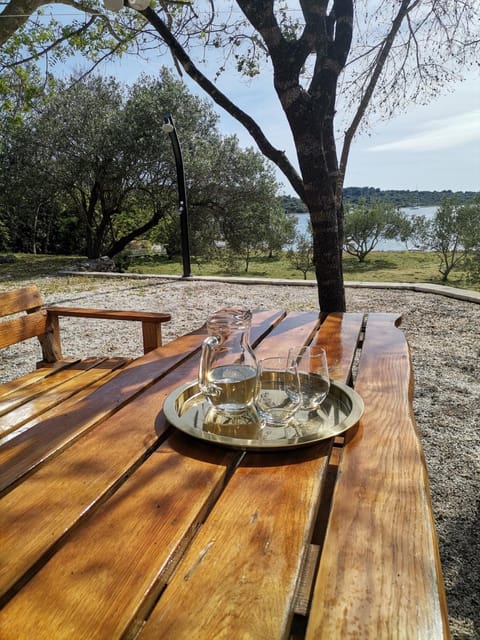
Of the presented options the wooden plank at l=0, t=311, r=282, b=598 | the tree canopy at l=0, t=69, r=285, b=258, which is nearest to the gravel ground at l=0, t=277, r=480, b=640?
the wooden plank at l=0, t=311, r=282, b=598

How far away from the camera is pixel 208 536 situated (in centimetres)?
67

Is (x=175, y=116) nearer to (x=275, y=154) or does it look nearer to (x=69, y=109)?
(x=69, y=109)

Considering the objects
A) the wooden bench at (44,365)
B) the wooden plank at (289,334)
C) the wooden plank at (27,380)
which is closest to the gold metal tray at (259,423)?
the wooden plank at (289,334)

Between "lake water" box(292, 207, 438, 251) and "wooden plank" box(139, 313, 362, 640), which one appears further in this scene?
"lake water" box(292, 207, 438, 251)

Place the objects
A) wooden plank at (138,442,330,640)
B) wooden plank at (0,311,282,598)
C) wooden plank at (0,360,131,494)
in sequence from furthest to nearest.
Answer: wooden plank at (0,360,131,494) < wooden plank at (0,311,282,598) < wooden plank at (138,442,330,640)

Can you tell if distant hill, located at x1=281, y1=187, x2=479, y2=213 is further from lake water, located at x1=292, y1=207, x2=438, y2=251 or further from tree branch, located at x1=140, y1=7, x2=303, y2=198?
tree branch, located at x1=140, y1=7, x2=303, y2=198

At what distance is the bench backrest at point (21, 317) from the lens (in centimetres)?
202

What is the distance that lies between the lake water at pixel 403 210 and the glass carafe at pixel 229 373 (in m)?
9.29

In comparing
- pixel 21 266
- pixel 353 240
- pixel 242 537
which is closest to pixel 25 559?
pixel 242 537

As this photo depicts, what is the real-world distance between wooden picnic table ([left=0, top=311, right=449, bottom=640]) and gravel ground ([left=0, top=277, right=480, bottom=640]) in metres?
0.80

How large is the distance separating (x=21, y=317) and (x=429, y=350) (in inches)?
121

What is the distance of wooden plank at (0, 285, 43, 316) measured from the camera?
2.09 m

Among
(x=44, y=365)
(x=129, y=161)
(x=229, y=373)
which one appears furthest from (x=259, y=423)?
(x=129, y=161)

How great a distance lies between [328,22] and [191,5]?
2.00 m
